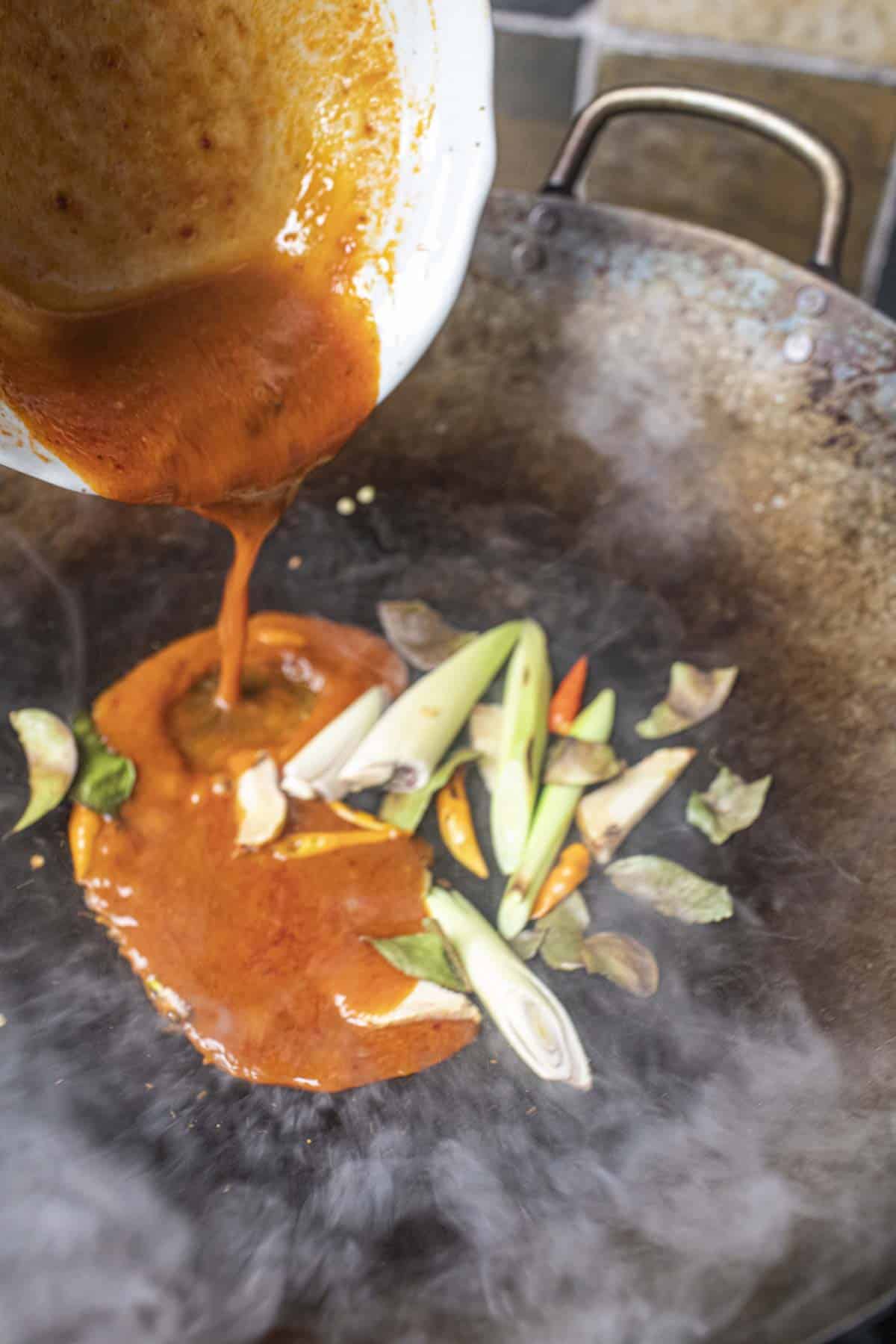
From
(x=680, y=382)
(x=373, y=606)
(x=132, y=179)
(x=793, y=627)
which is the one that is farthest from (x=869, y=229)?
(x=132, y=179)

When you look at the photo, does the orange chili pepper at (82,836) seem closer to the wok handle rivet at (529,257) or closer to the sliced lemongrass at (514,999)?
the sliced lemongrass at (514,999)

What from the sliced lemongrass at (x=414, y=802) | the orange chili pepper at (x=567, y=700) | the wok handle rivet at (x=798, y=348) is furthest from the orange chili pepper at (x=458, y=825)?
the wok handle rivet at (x=798, y=348)

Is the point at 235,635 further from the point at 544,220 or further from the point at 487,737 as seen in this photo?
the point at 544,220

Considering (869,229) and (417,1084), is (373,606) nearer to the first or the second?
(417,1084)

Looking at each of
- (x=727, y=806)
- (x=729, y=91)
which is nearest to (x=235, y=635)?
(x=727, y=806)

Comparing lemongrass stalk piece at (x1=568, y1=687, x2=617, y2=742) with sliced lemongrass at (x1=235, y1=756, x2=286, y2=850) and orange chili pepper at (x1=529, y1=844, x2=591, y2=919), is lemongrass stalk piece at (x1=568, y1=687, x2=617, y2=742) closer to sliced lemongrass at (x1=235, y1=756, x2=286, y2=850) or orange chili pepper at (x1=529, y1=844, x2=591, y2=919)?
orange chili pepper at (x1=529, y1=844, x2=591, y2=919)

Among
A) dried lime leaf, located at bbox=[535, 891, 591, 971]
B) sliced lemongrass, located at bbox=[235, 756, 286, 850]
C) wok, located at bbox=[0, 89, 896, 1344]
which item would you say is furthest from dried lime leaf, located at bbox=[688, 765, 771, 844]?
sliced lemongrass, located at bbox=[235, 756, 286, 850]
